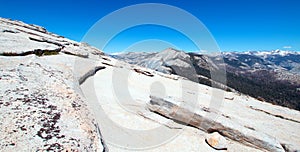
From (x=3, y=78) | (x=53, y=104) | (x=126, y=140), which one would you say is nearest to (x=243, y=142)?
(x=126, y=140)

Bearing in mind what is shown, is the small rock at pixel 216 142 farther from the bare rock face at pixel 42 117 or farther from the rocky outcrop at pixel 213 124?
the bare rock face at pixel 42 117

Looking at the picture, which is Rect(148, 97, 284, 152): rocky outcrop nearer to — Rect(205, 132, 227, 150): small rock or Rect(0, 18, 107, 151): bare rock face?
Rect(205, 132, 227, 150): small rock

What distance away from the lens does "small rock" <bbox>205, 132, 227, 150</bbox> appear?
1184cm

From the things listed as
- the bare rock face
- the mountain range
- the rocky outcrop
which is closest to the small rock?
the mountain range

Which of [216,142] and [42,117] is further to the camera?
[216,142]

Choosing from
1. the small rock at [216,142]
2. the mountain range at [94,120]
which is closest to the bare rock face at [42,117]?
the mountain range at [94,120]

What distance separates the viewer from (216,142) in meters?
12.0

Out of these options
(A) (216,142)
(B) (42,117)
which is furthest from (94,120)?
(A) (216,142)

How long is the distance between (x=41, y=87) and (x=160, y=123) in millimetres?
8477

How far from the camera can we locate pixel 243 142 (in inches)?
505

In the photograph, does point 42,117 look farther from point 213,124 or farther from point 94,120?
point 213,124

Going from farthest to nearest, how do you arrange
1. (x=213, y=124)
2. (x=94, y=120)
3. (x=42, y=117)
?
1. (x=213, y=124)
2. (x=94, y=120)
3. (x=42, y=117)

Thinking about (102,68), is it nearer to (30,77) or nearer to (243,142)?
(30,77)

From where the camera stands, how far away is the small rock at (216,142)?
38.9 feet
